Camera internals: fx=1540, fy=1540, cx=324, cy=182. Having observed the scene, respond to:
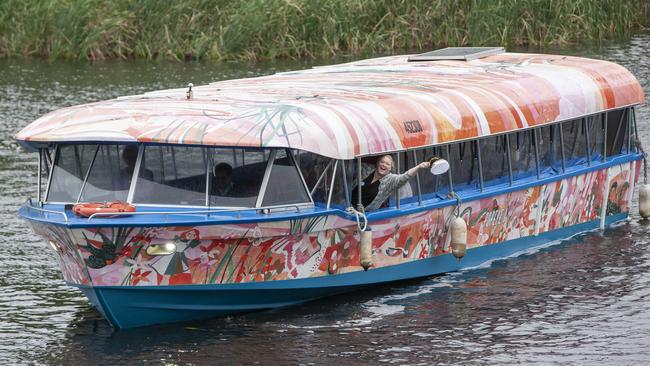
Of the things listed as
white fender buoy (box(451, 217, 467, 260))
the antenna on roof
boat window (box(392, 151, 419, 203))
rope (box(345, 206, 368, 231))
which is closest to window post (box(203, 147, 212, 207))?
rope (box(345, 206, 368, 231))

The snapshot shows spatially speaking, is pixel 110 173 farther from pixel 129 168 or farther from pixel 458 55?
pixel 458 55

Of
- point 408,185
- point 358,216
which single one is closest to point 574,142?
point 408,185

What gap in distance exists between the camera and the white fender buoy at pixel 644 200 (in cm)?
2303

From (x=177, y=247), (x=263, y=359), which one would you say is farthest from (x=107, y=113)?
(x=263, y=359)

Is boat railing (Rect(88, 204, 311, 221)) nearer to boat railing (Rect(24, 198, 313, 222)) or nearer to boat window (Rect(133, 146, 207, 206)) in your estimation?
boat railing (Rect(24, 198, 313, 222))

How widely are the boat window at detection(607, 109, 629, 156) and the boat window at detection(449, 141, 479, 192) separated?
3750mm

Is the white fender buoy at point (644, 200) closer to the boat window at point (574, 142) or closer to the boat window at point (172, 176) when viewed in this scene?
the boat window at point (574, 142)

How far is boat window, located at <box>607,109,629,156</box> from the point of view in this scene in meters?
22.6

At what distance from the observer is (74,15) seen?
4069 cm

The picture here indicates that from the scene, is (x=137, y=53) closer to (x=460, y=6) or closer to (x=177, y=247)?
(x=460, y=6)

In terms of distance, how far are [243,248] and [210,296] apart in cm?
73

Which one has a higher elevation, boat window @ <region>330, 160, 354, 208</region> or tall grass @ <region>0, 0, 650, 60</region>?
boat window @ <region>330, 160, 354, 208</region>

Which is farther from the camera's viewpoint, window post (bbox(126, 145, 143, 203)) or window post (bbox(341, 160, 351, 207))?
window post (bbox(341, 160, 351, 207))

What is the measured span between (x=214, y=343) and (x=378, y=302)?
247 centimetres
